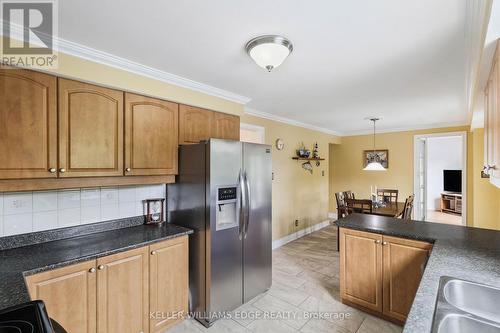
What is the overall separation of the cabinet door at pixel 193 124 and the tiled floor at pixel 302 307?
1.79 metres

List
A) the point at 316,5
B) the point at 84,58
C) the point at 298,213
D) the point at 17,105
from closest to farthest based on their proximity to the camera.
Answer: the point at 316,5 < the point at 17,105 < the point at 84,58 < the point at 298,213

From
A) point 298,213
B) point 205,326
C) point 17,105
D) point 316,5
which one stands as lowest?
point 205,326

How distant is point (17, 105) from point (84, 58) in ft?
1.89

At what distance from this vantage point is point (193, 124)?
262 centimetres

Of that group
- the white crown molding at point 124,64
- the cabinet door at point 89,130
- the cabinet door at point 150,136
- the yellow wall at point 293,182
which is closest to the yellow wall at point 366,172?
the yellow wall at point 293,182

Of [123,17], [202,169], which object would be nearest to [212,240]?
[202,169]

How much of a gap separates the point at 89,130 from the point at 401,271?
284 cm

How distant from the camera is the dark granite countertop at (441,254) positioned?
3.45ft

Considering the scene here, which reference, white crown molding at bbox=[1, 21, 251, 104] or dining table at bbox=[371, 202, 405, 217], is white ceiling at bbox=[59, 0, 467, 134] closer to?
white crown molding at bbox=[1, 21, 251, 104]

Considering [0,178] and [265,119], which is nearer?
[0,178]

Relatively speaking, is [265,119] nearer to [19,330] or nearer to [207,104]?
[207,104]

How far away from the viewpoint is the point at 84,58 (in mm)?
1896

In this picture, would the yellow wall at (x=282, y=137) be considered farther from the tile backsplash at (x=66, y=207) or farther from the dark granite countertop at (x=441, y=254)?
the dark granite countertop at (x=441, y=254)

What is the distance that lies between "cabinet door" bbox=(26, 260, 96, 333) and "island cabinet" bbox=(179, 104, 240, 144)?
1378 millimetres
